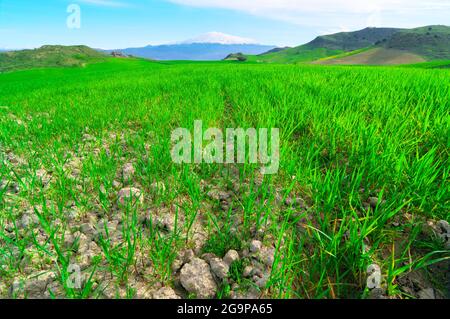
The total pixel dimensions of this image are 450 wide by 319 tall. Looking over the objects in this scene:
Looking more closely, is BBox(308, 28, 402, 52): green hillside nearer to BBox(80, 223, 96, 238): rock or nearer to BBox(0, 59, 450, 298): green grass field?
BBox(0, 59, 450, 298): green grass field

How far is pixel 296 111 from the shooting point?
338 centimetres

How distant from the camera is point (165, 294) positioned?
1184 mm

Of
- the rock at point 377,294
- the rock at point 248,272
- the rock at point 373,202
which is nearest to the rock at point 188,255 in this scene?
the rock at point 248,272

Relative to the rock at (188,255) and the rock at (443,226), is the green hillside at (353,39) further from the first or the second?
the rock at (188,255)

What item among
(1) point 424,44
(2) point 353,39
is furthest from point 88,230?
(2) point 353,39

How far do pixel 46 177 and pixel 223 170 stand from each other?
1.65m

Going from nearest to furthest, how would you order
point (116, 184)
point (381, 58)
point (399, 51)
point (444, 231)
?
point (444, 231) < point (116, 184) < point (381, 58) < point (399, 51)

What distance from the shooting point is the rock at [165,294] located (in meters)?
1.18

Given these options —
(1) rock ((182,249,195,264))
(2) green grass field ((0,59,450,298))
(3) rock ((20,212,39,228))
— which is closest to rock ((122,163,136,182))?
(2) green grass field ((0,59,450,298))

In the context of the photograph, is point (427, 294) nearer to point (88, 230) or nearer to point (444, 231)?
point (444, 231)

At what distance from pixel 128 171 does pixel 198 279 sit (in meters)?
1.45
